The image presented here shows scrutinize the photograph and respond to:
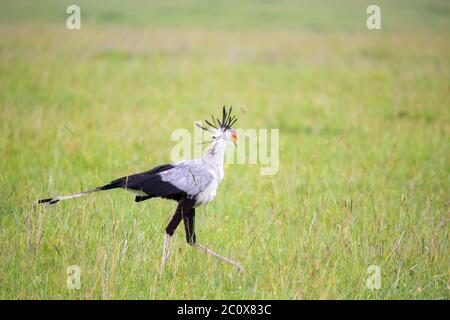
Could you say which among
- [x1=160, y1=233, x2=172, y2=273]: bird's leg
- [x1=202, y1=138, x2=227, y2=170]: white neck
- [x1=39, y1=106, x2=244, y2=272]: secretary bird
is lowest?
[x1=160, y1=233, x2=172, y2=273]: bird's leg

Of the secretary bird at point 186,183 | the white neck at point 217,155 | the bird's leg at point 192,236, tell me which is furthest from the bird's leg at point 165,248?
the white neck at point 217,155

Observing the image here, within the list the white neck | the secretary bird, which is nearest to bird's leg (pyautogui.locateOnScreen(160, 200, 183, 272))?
the secretary bird

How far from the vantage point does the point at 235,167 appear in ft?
26.6

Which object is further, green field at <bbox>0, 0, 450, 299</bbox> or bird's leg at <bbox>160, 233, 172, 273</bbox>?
green field at <bbox>0, 0, 450, 299</bbox>

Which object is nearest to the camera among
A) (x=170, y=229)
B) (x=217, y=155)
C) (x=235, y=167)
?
(x=170, y=229)

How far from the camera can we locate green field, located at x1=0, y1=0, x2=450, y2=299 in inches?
176

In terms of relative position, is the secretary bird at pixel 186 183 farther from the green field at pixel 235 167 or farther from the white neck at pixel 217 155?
the green field at pixel 235 167

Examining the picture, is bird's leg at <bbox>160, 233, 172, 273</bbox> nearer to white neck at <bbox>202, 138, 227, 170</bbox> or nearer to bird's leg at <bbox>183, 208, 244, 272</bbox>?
bird's leg at <bbox>183, 208, 244, 272</bbox>

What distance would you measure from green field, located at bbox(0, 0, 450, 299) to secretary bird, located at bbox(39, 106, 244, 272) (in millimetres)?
327

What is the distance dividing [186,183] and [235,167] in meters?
3.73

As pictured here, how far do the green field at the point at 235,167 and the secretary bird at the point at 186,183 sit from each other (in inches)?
12.9

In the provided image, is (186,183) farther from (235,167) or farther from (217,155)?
(235,167)

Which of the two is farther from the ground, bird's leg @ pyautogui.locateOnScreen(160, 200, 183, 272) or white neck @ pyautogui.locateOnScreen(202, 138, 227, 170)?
white neck @ pyautogui.locateOnScreen(202, 138, 227, 170)

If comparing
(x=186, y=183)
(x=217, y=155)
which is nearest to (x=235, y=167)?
(x=217, y=155)
